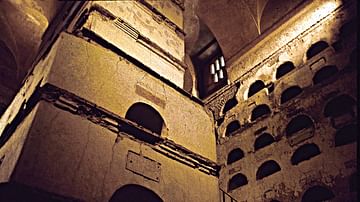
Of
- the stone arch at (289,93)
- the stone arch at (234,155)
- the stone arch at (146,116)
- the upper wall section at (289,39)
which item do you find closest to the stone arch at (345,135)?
the stone arch at (289,93)

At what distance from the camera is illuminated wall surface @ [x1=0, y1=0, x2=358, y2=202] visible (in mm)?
3902

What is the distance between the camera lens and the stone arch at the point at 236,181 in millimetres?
10578

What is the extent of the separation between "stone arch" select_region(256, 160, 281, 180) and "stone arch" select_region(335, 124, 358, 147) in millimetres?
1967

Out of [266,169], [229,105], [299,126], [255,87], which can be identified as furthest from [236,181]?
[255,87]

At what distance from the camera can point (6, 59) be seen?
11492 mm

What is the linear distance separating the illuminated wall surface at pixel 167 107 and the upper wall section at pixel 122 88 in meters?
0.02

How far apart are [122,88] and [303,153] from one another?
649cm

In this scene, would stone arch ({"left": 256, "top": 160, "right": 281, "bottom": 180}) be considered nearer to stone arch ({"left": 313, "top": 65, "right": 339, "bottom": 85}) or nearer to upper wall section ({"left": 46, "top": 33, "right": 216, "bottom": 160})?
stone arch ({"left": 313, "top": 65, "right": 339, "bottom": 85})

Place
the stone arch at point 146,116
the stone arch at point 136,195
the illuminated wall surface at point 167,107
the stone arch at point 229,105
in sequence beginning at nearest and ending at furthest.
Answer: the illuminated wall surface at point 167,107 → the stone arch at point 136,195 → the stone arch at point 146,116 → the stone arch at point 229,105

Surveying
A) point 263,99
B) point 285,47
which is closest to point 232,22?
point 285,47

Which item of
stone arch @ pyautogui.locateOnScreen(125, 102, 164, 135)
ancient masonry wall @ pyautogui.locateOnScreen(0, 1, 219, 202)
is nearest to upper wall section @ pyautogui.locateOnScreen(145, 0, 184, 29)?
ancient masonry wall @ pyautogui.locateOnScreen(0, 1, 219, 202)

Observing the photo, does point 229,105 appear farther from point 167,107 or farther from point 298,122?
point 167,107

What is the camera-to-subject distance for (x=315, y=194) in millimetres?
8523

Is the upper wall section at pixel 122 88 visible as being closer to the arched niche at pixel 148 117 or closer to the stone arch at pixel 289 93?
the arched niche at pixel 148 117
